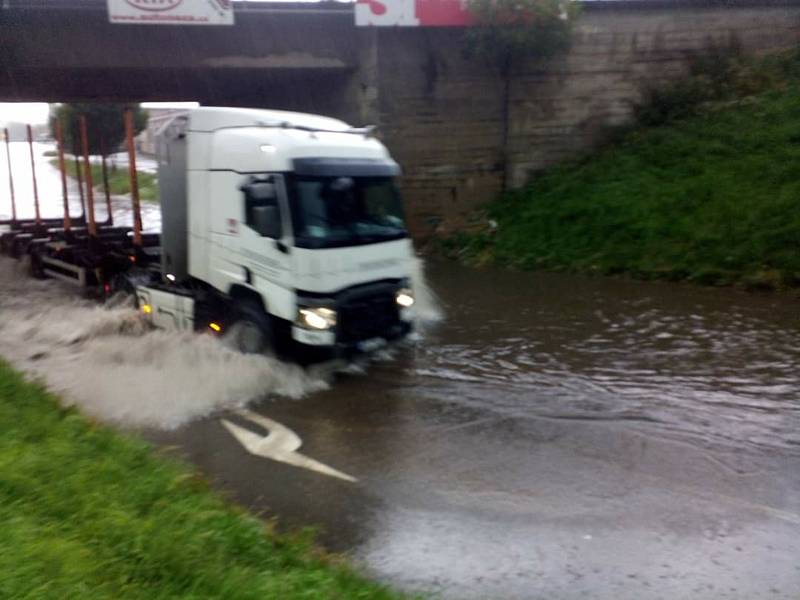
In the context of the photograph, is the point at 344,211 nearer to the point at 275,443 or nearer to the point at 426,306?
the point at 275,443

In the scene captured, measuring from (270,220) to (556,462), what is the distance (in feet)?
13.2

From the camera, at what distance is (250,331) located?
9281 millimetres

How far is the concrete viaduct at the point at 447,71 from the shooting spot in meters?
18.9

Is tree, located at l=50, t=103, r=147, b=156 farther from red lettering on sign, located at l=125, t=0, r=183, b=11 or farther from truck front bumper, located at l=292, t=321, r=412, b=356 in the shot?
truck front bumper, located at l=292, t=321, r=412, b=356

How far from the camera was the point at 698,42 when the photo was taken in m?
20.1

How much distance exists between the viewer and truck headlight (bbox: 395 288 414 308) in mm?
9500

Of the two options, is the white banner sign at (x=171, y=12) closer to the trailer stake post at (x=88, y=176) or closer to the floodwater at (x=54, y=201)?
the trailer stake post at (x=88, y=176)

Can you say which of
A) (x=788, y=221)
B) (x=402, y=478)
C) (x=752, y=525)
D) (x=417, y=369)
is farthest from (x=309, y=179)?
(x=788, y=221)

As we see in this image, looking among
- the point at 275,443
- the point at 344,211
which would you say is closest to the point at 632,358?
the point at 344,211

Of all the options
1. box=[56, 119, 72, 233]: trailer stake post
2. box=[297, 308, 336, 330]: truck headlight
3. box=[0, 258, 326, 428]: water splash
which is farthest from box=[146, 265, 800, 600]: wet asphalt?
box=[56, 119, 72, 233]: trailer stake post

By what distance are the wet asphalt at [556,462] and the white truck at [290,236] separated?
0.92 m

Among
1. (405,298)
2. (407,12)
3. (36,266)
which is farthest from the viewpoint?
(407,12)

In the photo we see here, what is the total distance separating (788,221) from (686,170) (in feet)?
10.9

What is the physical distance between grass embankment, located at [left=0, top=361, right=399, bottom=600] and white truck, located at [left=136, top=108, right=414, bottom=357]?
3.40 meters
